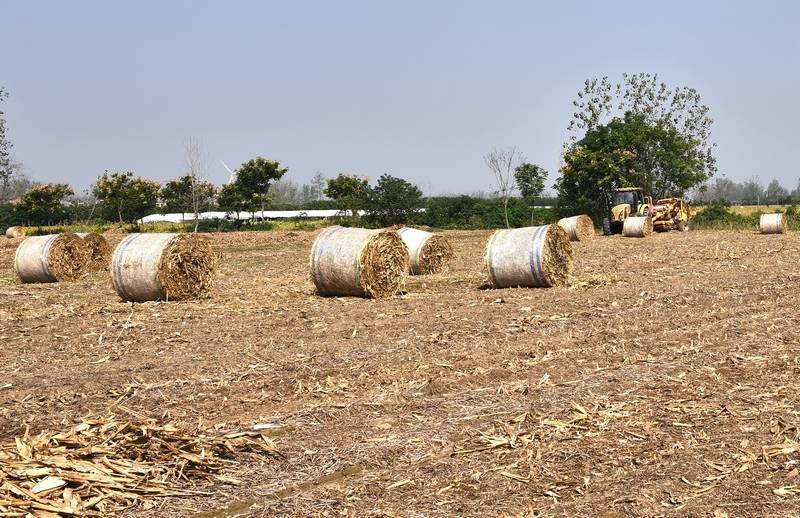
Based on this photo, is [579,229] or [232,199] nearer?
[579,229]

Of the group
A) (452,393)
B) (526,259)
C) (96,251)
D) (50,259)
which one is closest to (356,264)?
(526,259)

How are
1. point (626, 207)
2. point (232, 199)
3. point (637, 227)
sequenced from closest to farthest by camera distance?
point (637, 227) → point (626, 207) → point (232, 199)

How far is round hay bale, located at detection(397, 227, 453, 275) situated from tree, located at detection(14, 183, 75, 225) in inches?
1697

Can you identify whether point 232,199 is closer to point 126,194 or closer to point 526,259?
point 126,194

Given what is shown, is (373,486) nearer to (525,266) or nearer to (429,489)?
(429,489)

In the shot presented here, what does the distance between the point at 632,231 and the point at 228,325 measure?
25.9m

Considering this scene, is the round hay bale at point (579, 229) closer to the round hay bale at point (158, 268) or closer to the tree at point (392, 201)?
the tree at point (392, 201)

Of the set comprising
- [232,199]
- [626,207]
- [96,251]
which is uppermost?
[232,199]

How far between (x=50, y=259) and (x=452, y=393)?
14997mm

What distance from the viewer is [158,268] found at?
14945mm

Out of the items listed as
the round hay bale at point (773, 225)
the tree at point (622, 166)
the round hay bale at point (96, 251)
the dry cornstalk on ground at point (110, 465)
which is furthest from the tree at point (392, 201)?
the dry cornstalk on ground at point (110, 465)

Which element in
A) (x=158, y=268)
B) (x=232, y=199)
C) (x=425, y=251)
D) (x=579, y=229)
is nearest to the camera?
(x=158, y=268)

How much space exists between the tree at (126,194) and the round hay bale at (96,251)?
35.0 metres

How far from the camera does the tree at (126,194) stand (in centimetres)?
5830
